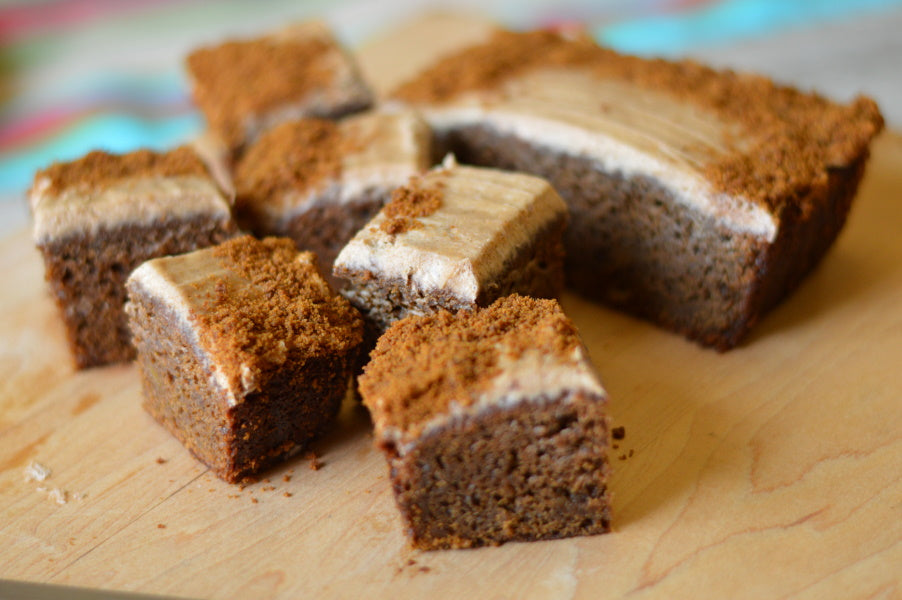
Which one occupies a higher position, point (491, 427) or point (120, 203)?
point (120, 203)

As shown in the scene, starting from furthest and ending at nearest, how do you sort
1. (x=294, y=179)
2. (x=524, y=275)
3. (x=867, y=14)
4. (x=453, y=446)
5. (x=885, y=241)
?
(x=867, y=14), (x=885, y=241), (x=294, y=179), (x=524, y=275), (x=453, y=446)

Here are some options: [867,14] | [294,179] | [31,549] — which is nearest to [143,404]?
[31,549]

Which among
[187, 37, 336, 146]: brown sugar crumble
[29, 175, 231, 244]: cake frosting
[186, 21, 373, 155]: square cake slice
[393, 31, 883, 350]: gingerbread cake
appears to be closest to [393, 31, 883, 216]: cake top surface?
[393, 31, 883, 350]: gingerbread cake

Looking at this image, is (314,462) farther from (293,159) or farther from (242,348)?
(293,159)

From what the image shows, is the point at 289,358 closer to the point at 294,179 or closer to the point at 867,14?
the point at 294,179

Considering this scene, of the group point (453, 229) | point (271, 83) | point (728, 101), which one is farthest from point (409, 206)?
point (728, 101)

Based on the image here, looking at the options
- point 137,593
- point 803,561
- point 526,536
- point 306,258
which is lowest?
point 803,561
